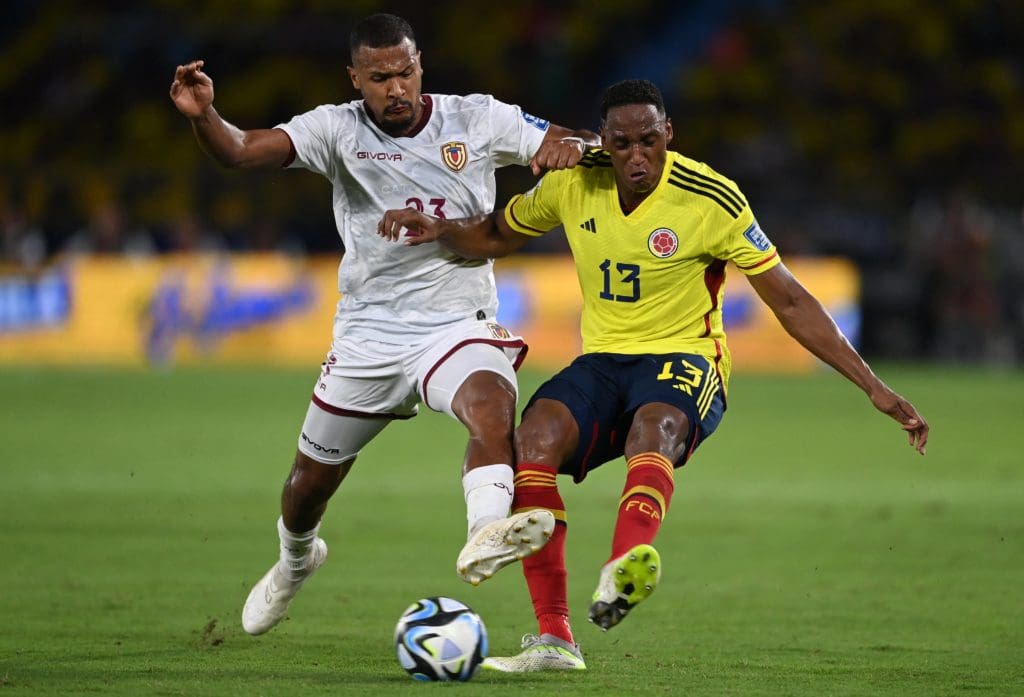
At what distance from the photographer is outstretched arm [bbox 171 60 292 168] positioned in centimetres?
588

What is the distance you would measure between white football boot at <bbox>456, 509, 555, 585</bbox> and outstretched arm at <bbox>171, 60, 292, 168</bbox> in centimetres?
187

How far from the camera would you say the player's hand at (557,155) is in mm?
6059

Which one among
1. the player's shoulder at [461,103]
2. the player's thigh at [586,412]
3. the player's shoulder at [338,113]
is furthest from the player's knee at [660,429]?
the player's shoulder at [338,113]

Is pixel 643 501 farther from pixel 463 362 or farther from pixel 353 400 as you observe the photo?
pixel 353 400

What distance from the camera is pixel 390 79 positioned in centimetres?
628

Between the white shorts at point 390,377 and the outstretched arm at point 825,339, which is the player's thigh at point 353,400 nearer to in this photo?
the white shorts at point 390,377

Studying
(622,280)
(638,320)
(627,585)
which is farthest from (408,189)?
(627,585)

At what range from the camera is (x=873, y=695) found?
17.1 ft

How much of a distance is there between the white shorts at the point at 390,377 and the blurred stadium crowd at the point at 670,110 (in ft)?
49.4

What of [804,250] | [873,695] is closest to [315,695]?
[873,695]

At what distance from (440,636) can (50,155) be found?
21.1 metres

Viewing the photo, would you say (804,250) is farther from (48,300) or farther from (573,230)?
(573,230)

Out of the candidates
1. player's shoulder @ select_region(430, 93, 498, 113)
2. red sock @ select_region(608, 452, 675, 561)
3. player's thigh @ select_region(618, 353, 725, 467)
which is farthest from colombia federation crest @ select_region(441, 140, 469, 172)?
red sock @ select_region(608, 452, 675, 561)

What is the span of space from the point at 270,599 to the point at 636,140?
256cm
